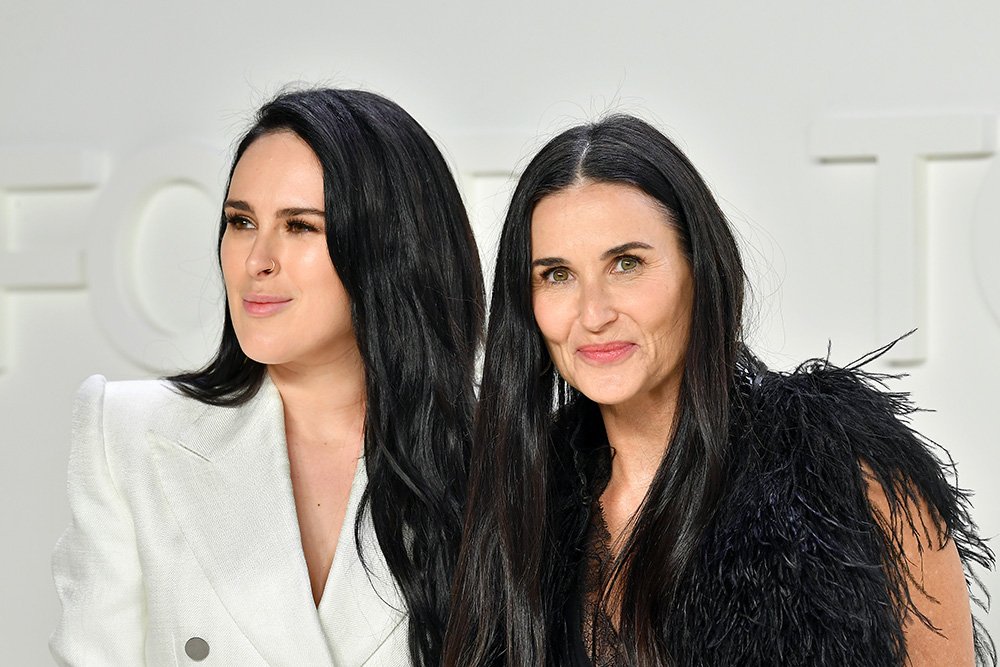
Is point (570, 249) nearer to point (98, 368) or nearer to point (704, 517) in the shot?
point (704, 517)

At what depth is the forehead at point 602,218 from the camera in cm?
183

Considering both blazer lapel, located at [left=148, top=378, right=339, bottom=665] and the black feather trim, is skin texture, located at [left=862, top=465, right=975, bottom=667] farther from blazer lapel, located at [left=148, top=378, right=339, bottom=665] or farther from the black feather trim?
blazer lapel, located at [left=148, top=378, right=339, bottom=665]

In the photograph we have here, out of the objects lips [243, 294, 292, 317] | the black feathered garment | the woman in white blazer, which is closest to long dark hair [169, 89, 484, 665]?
the woman in white blazer

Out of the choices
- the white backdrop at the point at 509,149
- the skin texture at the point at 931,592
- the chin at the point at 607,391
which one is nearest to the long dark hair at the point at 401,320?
the chin at the point at 607,391

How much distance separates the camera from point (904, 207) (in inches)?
139

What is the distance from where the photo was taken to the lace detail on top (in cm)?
185

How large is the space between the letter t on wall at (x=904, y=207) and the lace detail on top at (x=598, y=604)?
1.79m

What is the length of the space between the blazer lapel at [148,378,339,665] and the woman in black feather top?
317 millimetres

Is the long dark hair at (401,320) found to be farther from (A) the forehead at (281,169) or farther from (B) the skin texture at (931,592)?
(B) the skin texture at (931,592)

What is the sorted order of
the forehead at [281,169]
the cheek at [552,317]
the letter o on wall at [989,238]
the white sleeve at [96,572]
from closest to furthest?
1. the cheek at [552,317]
2. the white sleeve at [96,572]
3. the forehead at [281,169]
4. the letter o on wall at [989,238]

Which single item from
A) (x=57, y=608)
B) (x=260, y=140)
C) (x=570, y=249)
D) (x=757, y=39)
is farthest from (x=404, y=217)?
(x=57, y=608)

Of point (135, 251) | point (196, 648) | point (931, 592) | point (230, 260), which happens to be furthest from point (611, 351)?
point (135, 251)

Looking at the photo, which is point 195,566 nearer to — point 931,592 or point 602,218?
point 602,218

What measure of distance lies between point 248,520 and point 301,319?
345 millimetres
